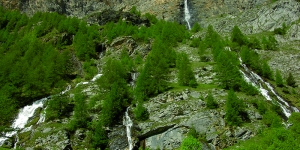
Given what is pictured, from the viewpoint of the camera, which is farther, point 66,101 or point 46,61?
point 46,61

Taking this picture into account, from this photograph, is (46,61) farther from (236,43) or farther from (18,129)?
(236,43)

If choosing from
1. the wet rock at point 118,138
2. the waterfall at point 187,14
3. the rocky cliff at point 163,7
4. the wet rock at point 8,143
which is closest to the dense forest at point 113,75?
the wet rock at point 118,138

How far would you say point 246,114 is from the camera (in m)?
58.2

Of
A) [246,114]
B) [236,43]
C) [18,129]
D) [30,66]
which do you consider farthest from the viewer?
[236,43]

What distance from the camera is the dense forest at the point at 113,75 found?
55.9m

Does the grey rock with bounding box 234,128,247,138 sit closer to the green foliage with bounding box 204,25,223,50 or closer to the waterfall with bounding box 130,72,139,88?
the waterfall with bounding box 130,72,139,88

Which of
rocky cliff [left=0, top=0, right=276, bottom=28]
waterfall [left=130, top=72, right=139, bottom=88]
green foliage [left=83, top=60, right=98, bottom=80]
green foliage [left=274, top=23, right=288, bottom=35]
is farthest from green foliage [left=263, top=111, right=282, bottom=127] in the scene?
rocky cliff [left=0, top=0, right=276, bottom=28]

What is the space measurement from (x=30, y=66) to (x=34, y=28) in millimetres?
44372

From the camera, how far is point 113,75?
7250 centimetres

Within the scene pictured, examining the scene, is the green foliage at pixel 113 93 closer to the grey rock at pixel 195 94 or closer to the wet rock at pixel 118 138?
the wet rock at pixel 118 138

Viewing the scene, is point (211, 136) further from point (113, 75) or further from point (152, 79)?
point (113, 75)

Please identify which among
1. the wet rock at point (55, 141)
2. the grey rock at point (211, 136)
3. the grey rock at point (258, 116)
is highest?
the grey rock at point (258, 116)

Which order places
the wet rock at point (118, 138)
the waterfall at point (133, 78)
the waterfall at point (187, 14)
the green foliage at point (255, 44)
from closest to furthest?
the wet rock at point (118, 138)
the waterfall at point (133, 78)
the green foliage at point (255, 44)
the waterfall at point (187, 14)

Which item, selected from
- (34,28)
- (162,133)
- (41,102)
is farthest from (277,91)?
(34,28)
